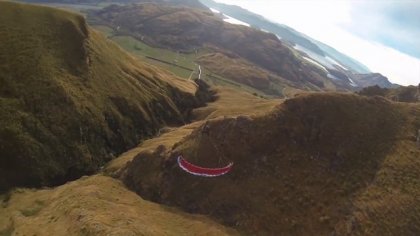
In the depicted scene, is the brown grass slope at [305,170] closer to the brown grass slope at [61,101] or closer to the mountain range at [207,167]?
the mountain range at [207,167]

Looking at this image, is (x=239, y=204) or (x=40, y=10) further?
(x=40, y=10)

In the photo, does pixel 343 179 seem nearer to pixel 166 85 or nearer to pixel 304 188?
pixel 304 188

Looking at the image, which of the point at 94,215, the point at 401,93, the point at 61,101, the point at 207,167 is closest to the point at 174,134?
the point at 61,101

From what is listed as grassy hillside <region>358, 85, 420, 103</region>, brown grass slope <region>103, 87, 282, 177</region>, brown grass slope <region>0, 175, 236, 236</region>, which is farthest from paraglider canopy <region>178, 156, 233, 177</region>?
grassy hillside <region>358, 85, 420, 103</region>

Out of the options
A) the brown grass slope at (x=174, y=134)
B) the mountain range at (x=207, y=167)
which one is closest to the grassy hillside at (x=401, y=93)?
the brown grass slope at (x=174, y=134)

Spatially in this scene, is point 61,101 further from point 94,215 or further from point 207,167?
point 94,215

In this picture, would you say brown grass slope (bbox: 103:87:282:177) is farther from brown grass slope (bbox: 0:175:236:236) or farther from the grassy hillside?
the grassy hillside

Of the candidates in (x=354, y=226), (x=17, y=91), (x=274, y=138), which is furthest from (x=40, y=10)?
(x=354, y=226)
